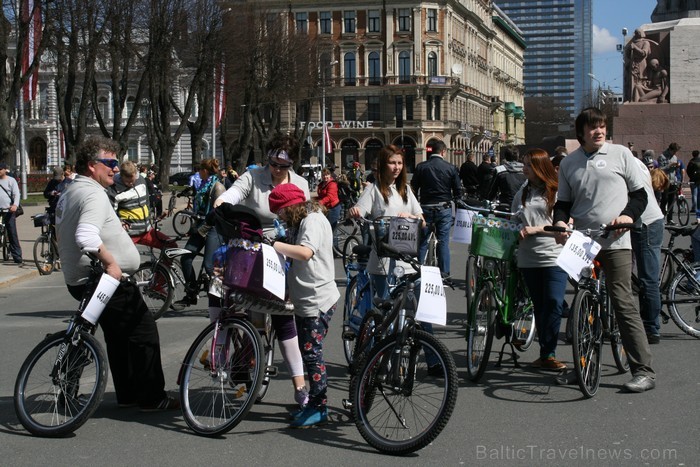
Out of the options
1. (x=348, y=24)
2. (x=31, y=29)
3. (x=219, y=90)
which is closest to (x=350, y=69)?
(x=348, y=24)

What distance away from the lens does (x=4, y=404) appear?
7016 mm

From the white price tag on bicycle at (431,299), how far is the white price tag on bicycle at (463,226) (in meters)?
3.00

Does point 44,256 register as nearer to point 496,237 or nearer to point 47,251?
point 47,251

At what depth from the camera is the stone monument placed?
32.6 metres

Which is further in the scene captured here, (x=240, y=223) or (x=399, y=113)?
(x=399, y=113)

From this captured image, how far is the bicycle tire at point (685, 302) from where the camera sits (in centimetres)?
918

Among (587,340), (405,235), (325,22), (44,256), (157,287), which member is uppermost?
(325,22)

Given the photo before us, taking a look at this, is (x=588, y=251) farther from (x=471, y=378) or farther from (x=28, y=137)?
(x=28, y=137)

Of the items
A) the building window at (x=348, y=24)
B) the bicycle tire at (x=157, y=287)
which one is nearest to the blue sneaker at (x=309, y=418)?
the bicycle tire at (x=157, y=287)

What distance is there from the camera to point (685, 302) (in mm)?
9188

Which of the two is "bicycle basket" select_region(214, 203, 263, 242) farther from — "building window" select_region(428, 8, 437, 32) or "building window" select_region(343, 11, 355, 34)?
"building window" select_region(343, 11, 355, 34)

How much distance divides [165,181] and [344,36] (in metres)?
53.4

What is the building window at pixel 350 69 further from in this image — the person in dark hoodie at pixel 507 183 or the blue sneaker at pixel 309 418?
the blue sneaker at pixel 309 418

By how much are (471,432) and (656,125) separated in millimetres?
28549
